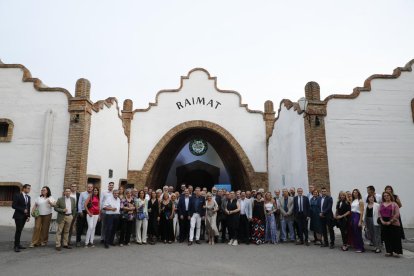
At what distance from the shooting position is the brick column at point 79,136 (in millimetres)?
10742

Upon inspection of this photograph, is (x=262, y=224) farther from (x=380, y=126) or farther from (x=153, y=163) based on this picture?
(x=153, y=163)

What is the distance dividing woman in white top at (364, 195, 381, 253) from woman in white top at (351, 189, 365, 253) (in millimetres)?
265

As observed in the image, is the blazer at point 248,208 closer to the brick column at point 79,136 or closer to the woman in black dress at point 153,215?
the woman in black dress at point 153,215

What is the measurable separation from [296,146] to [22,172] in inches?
401

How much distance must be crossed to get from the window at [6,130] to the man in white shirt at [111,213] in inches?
220

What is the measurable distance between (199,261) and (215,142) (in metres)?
11.5

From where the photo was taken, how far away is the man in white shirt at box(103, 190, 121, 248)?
8156mm

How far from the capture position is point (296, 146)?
40.7ft

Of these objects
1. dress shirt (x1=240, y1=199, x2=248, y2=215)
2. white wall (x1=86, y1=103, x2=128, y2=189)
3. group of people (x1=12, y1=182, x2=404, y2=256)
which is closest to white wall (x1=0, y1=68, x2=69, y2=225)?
white wall (x1=86, y1=103, x2=128, y2=189)

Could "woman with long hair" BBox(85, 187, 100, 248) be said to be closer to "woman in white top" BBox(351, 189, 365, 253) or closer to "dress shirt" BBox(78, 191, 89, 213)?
"dress shirt" BBox(78, 191, 89, 213)

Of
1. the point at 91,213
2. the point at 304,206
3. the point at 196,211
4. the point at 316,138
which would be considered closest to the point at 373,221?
the point at 304,206

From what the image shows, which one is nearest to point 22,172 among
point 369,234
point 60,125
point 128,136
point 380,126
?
point 60,125

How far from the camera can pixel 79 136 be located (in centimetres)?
1103

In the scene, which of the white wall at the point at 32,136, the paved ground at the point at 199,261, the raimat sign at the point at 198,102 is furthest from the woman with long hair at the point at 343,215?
the white wall at the point at 32,136
